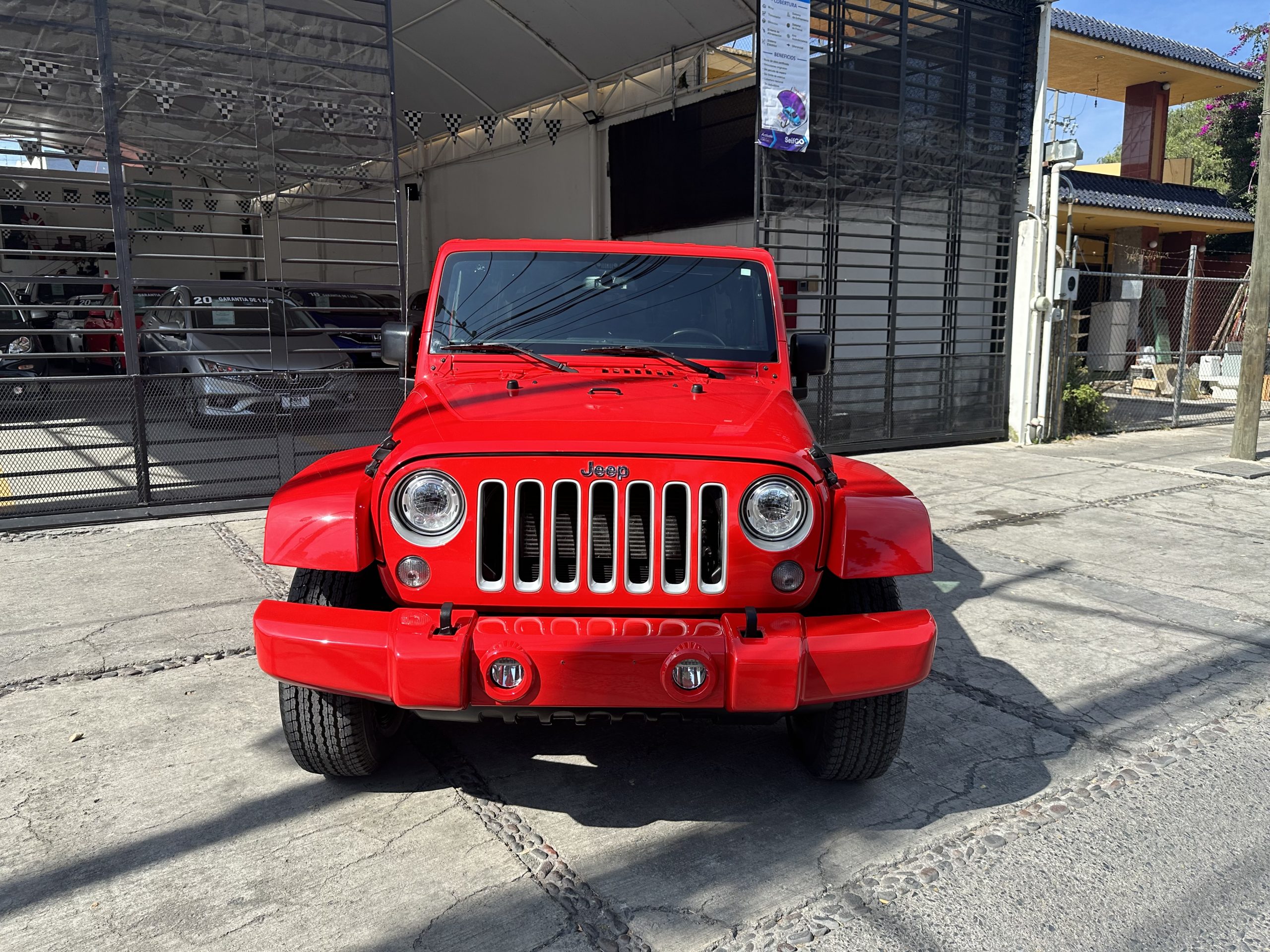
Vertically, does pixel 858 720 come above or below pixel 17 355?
below

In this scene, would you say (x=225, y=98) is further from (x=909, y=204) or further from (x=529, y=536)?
(x=909, y=204)

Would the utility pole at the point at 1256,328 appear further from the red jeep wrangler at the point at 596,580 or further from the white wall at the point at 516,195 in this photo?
the white wall at the point at 516,195

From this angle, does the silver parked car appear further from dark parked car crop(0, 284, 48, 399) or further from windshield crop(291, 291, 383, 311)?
windshield crop(291, 291, 383, 311)

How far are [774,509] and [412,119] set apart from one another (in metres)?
17.2

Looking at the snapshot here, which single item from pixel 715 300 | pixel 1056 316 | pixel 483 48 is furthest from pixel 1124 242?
pixel 715 300

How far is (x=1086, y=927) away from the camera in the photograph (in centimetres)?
264

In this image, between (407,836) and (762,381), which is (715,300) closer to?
(762,381)

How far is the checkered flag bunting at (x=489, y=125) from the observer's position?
57.7ft

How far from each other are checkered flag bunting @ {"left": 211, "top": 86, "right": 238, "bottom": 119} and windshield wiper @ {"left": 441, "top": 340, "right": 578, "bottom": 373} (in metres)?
4.79

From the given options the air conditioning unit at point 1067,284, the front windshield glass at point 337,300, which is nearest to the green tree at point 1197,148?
the air conditioning unit at point 1067,284

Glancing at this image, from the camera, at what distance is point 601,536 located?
2906 mm

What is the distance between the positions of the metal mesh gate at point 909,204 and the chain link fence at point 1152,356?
4.48 feet

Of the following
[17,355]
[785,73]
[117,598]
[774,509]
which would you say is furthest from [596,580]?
[785,73]

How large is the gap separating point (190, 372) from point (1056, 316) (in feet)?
31.7
